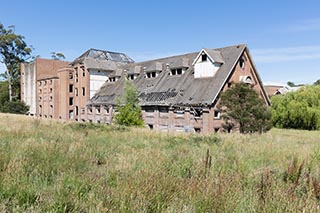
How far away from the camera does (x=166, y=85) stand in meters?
37.2

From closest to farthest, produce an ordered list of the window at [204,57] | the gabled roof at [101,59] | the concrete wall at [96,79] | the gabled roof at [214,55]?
1. the gabled roof at [214,55]
2. the window at [204,57]
3. the concrete wall at [96,79]
4. the gabled roof at [101,59]

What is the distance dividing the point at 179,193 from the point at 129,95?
3311cm

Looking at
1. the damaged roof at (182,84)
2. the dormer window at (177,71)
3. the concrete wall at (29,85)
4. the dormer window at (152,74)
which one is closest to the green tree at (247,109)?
the damaged roof at (182,84)

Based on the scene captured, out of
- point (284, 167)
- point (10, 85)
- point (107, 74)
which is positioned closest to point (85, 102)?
point (107, 74)

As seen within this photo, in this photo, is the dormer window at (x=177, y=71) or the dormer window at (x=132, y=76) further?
the dormer window at (x=132, y=76)

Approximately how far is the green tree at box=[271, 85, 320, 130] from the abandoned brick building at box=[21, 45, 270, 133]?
13.0 meters

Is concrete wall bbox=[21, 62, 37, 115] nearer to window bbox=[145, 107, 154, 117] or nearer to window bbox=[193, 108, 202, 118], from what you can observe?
window bbox=[145, 107, 154, 117]

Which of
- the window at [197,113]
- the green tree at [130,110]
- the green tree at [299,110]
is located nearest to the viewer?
the window at [197,113]

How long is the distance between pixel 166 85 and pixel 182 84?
8.58ft

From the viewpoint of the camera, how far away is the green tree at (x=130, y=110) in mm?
35969

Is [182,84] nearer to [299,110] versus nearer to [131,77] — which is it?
[131,77]

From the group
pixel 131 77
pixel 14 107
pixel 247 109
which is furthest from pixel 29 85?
pixel 247 109

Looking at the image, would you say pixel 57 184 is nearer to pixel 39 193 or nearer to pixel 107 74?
pixel 39 193

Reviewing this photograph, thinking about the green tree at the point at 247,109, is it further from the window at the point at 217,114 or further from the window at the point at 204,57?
the window at the point at 204,57
